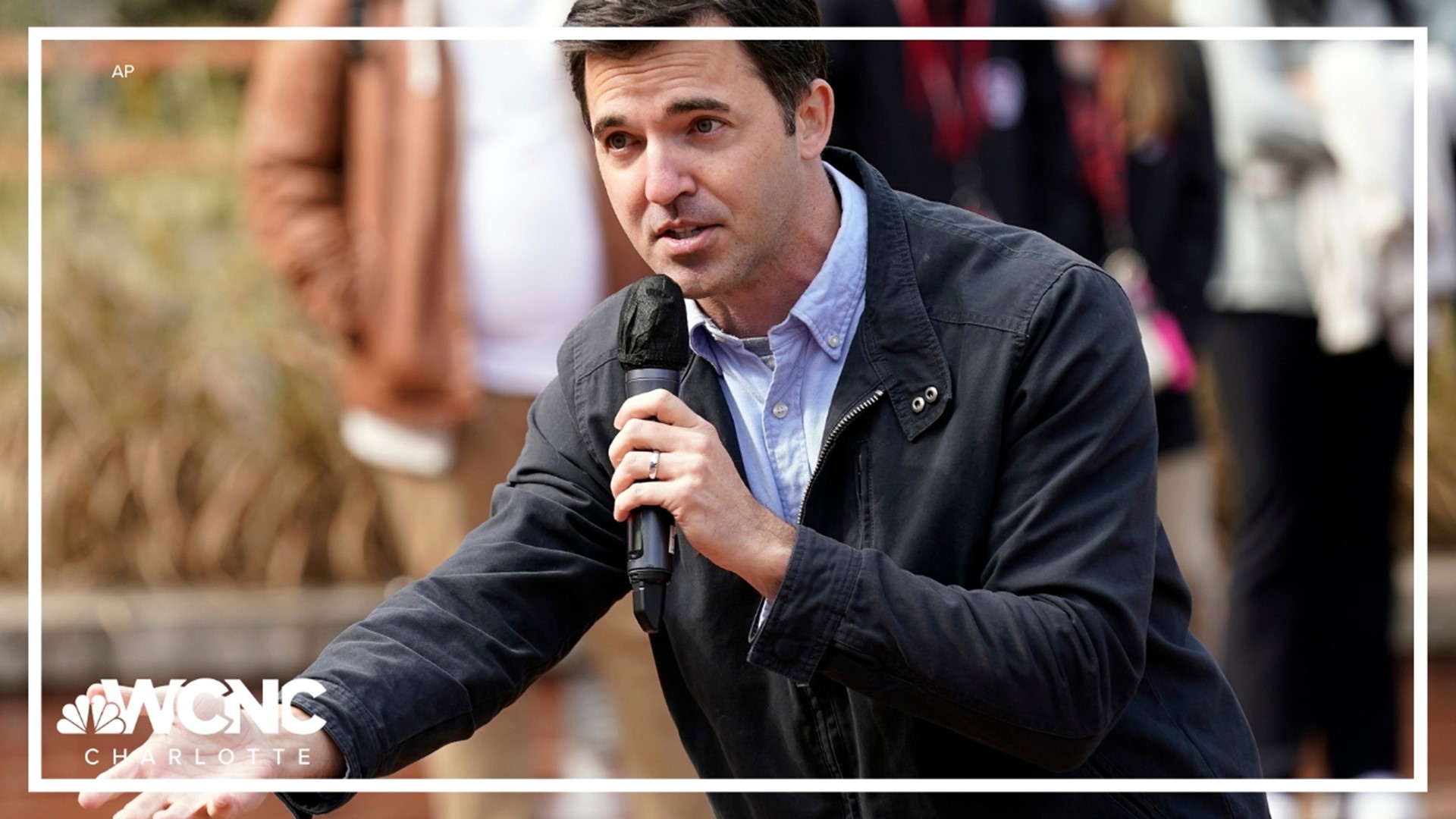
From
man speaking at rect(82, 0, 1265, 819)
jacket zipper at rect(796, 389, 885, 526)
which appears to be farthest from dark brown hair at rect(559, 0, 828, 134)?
jacket zipper at rect(796, 389, 885, 526)

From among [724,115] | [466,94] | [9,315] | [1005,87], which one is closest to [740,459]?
[724,115]

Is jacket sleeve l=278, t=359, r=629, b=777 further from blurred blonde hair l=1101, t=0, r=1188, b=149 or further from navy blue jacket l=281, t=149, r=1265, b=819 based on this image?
blurred blonde hair l=1101, t=0, r=1188, b=149

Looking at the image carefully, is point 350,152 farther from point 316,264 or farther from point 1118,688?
point 1118,688

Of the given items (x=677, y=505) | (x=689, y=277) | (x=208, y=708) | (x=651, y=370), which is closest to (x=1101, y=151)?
(x=689, y=277)

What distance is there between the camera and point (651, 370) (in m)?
2.40

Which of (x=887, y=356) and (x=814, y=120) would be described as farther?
(x=814, y=120)

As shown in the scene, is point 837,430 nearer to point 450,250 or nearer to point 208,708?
point 208,708

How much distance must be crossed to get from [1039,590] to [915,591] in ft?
0.53

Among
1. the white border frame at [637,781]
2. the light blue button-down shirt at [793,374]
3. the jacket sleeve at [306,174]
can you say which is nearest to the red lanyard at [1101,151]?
the white border frame at [637,781]

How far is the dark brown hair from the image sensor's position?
8.04 feet

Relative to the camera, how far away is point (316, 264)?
4270 millimetres

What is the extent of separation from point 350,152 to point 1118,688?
8.14 feet

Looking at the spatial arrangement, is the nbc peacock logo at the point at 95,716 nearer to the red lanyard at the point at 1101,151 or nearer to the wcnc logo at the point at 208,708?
the wcnc logo at the point at 208,708

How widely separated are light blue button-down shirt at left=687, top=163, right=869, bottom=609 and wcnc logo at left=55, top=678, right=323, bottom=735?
0.63m
